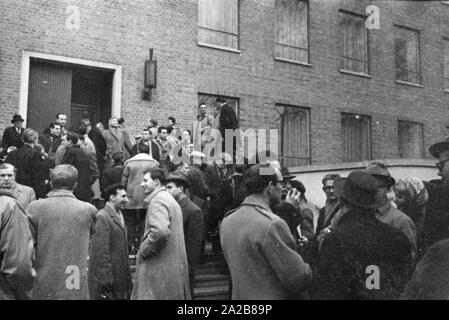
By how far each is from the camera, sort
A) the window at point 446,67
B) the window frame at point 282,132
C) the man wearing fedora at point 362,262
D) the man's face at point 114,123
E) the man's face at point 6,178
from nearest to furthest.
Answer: the man wearing fedora at point 362,262, the man's face at point 6,178, the man's face at point 114,123, the window frame at point 282,132, the window at point 446,67

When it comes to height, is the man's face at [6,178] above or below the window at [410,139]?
below

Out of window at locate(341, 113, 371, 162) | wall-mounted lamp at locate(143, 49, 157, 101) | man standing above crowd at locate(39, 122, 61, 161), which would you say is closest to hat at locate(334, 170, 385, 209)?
man standing above crowd at locate(39, 122, 61, 161)

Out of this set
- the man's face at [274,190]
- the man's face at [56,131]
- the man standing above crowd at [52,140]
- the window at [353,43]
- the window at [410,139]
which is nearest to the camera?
the man's face at [274,190]

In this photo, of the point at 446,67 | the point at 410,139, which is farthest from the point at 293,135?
the point at 446,67

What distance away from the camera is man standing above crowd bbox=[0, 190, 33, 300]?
3463 mm

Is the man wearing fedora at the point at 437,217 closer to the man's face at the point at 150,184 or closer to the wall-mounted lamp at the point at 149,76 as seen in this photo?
the man's face at the point at 150,184

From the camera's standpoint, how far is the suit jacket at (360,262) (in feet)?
9.72

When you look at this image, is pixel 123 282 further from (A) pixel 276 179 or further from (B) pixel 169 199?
(A) pixel 276 179

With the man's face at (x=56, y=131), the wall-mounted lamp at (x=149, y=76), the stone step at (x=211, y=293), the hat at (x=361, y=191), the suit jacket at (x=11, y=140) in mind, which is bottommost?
the stone step at (x=211, y=293)

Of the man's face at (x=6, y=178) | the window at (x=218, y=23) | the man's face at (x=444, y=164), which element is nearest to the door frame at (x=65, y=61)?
the window at (x=218, y=23)

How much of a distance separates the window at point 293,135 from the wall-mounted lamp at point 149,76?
13.1 feet

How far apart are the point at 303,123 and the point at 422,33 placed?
238 inches

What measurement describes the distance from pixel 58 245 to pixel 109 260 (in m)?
0.91
